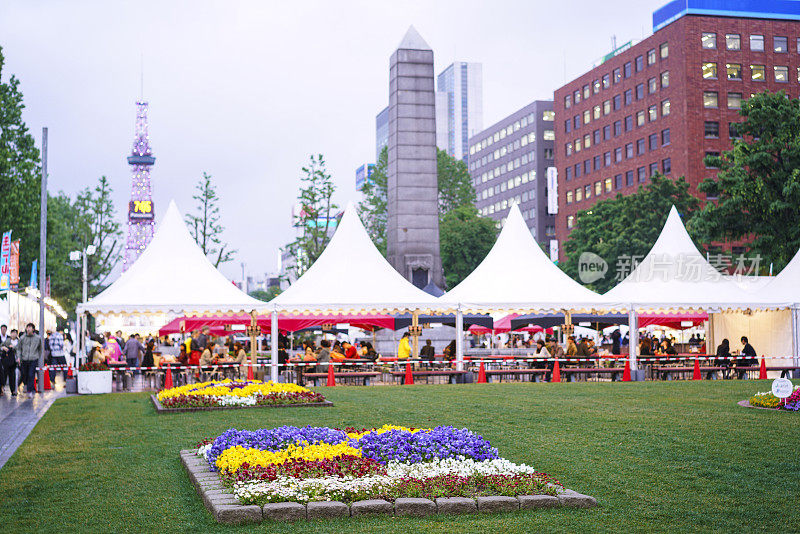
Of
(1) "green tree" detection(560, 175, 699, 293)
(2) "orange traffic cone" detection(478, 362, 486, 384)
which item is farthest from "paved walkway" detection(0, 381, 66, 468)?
(1) "green tree" detection(560, 175, 699, 293)

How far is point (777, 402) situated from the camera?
17375 millimetres

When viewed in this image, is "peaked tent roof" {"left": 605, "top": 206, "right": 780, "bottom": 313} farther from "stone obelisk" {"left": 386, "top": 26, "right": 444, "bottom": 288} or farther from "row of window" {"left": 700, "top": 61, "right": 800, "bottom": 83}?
"row of window" {"left": 700, "top": 61, "right": 800, "bottom": 83}

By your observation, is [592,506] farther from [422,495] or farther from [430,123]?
[430,123]

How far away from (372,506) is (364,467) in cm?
105

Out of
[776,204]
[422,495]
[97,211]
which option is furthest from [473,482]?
[97,211]

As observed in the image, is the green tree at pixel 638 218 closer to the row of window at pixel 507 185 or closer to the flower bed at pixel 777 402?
the flower bed at pixel 777 402

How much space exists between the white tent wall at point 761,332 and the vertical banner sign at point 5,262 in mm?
28294

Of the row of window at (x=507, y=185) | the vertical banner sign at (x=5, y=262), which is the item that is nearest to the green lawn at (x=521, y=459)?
the vertical banner sign at (x=5, y=262)

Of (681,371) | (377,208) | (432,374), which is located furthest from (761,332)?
(377,208)

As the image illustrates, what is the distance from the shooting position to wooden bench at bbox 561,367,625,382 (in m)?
28.5

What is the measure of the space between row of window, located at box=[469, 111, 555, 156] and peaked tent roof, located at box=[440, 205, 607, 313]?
93935 mm

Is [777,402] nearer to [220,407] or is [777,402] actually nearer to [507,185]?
[220,407]

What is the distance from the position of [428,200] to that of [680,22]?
51707 millimetres

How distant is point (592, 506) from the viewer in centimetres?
886
